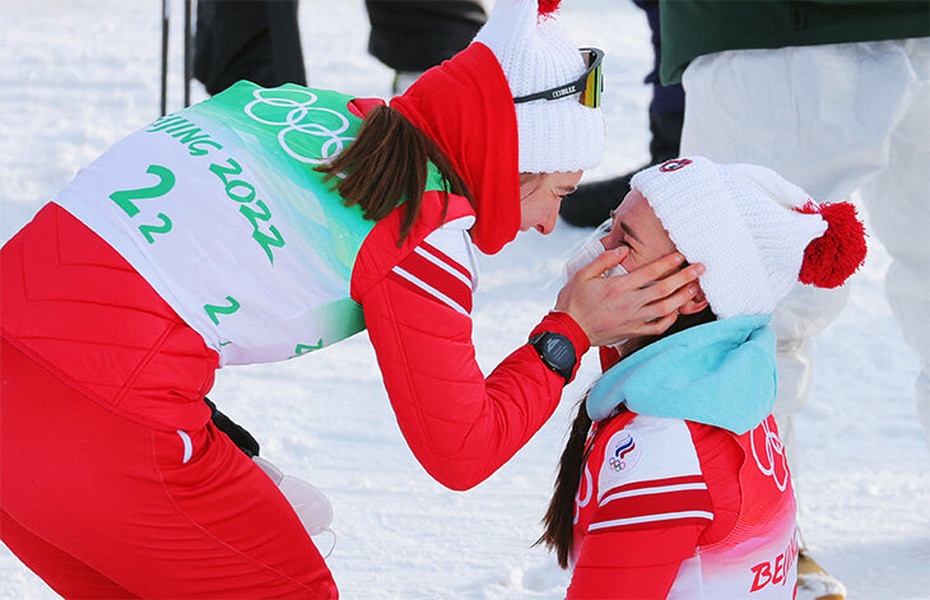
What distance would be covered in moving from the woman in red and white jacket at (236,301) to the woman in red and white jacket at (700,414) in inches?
3.8

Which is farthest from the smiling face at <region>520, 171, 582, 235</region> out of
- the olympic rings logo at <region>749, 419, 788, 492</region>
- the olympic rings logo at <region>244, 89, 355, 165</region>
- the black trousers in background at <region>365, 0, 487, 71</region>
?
the black trousers in background at <region>365, 0, 487, 71</region>

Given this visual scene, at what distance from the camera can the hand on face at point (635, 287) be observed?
5.98ft

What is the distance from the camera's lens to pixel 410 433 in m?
1.72

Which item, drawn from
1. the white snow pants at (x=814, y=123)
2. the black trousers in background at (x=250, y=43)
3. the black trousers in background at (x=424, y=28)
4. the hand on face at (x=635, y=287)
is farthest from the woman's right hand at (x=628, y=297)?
the black trousers in background at (x=424, y=28)

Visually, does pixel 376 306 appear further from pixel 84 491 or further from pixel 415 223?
pixel 84 491

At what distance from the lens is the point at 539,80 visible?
181 centimetres

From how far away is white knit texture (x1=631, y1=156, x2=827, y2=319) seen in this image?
6.00 feet

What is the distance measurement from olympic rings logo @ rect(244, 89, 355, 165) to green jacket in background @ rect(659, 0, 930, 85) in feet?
3.10

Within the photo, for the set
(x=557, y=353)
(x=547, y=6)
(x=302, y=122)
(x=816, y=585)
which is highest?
(x=547, y=6)

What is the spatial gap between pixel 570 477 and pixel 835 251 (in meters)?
0.49

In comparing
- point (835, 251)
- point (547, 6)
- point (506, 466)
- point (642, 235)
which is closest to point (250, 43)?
point (506, 466)

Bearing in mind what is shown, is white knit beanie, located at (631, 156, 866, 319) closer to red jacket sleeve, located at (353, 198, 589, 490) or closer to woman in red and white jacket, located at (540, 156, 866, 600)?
woman in red and white jacket, located at (540, 156, 866, 600)

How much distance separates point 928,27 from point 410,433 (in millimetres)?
1303

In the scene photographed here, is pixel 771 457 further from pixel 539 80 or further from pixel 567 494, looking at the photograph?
pixel 539 80
